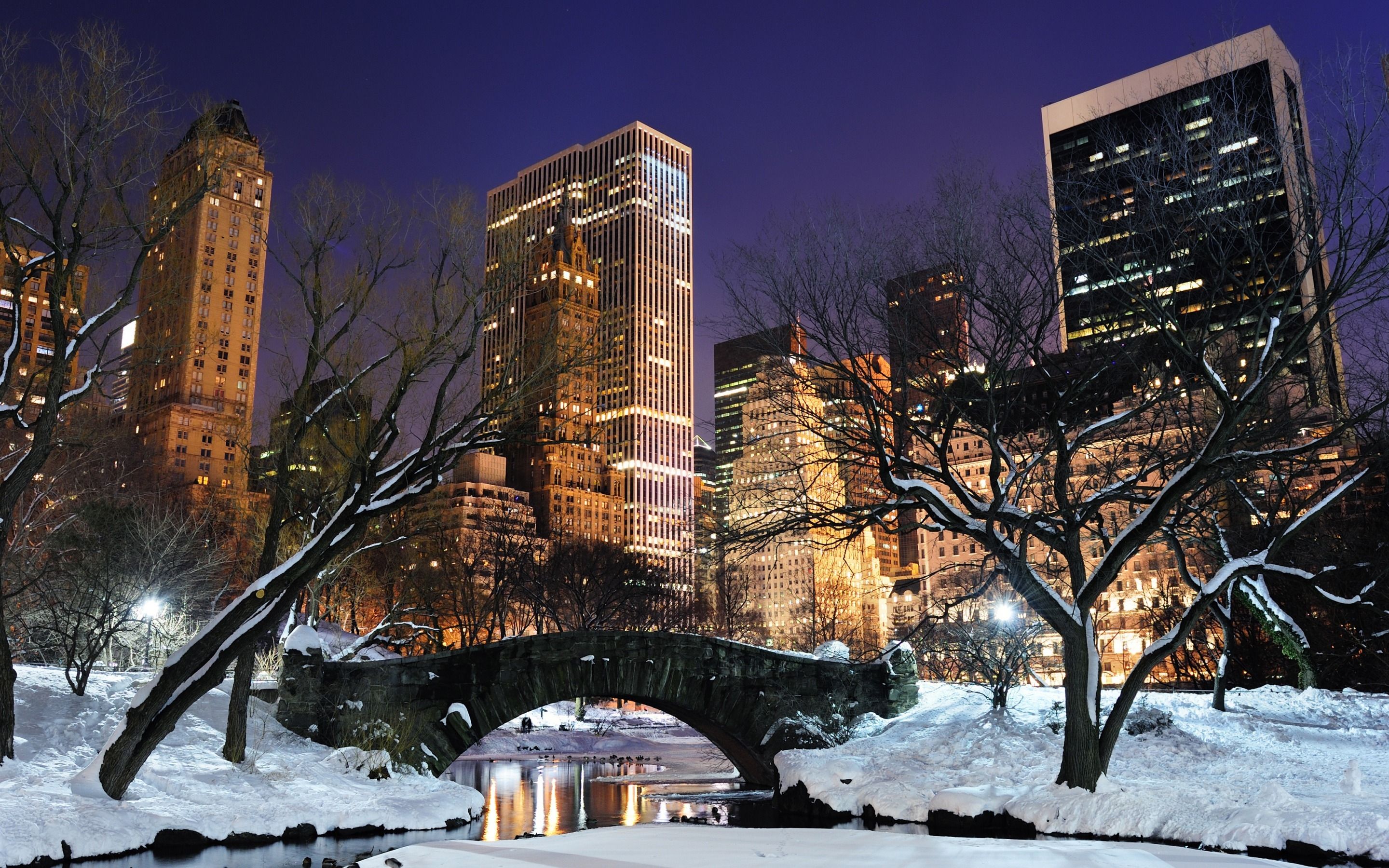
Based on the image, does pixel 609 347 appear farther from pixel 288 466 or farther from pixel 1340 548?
pixel 1340 548

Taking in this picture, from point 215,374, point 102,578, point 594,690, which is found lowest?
point 594,690

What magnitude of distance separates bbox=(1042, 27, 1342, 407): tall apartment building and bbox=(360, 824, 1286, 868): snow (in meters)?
8.83

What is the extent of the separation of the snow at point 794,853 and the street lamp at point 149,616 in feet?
70.8

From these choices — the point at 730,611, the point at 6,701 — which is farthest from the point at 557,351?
the point at 730,611

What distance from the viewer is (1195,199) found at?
15.5 m

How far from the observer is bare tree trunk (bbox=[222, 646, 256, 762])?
19656mm

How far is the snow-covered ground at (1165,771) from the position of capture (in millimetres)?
15562

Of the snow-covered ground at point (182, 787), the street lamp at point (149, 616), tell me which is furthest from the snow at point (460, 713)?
the street lamp at point (149, 616)

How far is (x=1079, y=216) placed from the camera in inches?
671

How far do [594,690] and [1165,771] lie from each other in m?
13.0

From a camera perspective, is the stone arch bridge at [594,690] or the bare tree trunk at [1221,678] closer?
the stone arch bridge at [594,690]

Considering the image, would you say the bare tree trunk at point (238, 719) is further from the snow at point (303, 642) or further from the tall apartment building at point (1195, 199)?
the tall apartment building at point (1195, 199)

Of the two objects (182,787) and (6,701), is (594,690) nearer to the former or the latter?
(182,787)

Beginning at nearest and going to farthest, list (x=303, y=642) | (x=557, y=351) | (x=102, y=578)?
(x=557, y=351)
(x=303, y=642)
(x=102, y=578)
